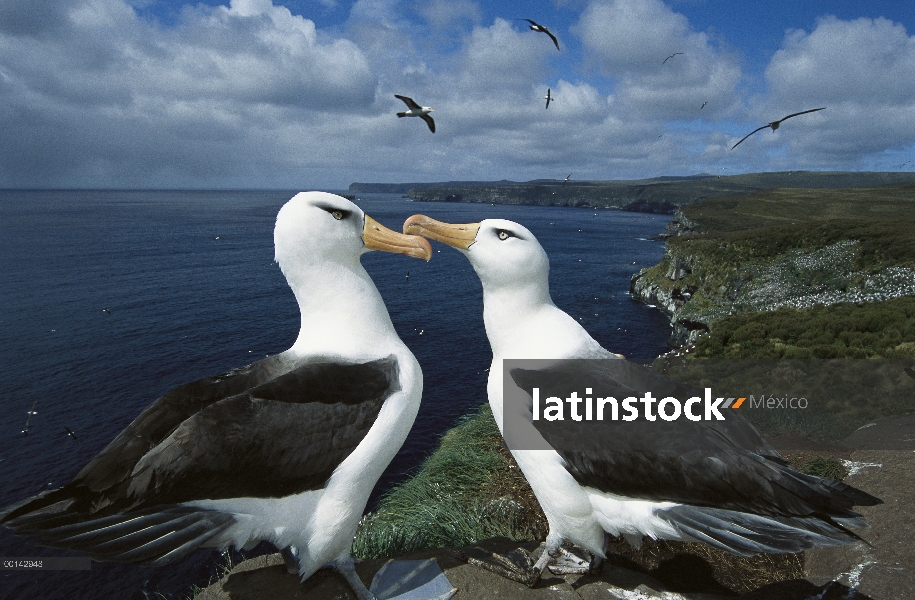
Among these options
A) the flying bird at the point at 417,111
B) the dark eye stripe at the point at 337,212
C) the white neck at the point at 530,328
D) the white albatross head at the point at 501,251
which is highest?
the flying bird at the point at 417,111

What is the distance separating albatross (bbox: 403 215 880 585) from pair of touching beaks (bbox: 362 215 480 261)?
16 mm

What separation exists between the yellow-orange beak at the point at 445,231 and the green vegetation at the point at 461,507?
13.9ft

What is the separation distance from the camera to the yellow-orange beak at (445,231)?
482 cm

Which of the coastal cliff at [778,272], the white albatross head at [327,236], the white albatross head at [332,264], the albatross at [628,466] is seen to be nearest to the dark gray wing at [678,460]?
the albatross at [628,466]

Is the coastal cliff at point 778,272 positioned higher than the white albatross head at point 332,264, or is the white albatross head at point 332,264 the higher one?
the white albatross head at point 332,264

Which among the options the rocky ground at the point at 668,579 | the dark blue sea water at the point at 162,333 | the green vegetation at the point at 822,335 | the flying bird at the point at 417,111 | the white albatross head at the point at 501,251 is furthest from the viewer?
the dark blue sea water at the point at 162,333

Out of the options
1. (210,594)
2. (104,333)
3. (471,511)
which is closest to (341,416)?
(210,594)

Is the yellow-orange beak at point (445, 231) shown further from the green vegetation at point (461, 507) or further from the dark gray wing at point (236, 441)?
the green vegetation at point (461, 507)

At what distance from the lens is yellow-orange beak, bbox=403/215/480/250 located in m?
4.82

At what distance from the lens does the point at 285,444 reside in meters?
3.71

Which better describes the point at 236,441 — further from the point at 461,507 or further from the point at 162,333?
the point at 162,333

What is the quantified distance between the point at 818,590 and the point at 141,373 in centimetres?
4021

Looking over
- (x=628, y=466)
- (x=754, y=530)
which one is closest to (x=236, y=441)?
(x=628, y=466)

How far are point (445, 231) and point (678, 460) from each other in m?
2.85
